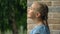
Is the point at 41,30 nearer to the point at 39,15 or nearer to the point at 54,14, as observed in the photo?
the point at 39,15

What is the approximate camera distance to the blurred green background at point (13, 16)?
6.68 m

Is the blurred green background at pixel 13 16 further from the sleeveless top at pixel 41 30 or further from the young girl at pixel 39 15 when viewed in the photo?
the sleeveless top at pixel 41 30

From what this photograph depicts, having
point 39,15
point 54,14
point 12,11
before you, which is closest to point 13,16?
point 12,11

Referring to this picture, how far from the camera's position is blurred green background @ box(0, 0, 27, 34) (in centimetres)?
668

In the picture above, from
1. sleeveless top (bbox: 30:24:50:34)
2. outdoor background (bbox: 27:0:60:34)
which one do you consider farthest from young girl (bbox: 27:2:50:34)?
outdoor background (bbox: 27:0:60:34)

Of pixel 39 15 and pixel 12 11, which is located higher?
pixel 39 15

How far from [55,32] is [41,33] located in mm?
1934

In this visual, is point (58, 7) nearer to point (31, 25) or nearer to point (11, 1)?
point (31, 25)

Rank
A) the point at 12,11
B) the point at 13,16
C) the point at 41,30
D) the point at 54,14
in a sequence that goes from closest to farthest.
Result: 1. the point at 41,30
2. the point at 54,14
3. the point at 12,11
4. the point at 13,16

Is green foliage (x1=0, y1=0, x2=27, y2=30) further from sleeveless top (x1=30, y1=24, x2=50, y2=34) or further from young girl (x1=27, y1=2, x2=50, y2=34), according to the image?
sleeveless top (x1=30, y1=24, x2=50, y2=34)

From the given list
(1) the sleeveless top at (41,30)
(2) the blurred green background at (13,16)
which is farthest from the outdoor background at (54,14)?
(1) the sleeveless top at (41,30)

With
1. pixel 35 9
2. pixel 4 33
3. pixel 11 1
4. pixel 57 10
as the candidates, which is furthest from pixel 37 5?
pixel 4 33

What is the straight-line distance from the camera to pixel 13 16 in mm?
6961

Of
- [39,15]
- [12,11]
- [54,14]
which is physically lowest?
[12,11]
